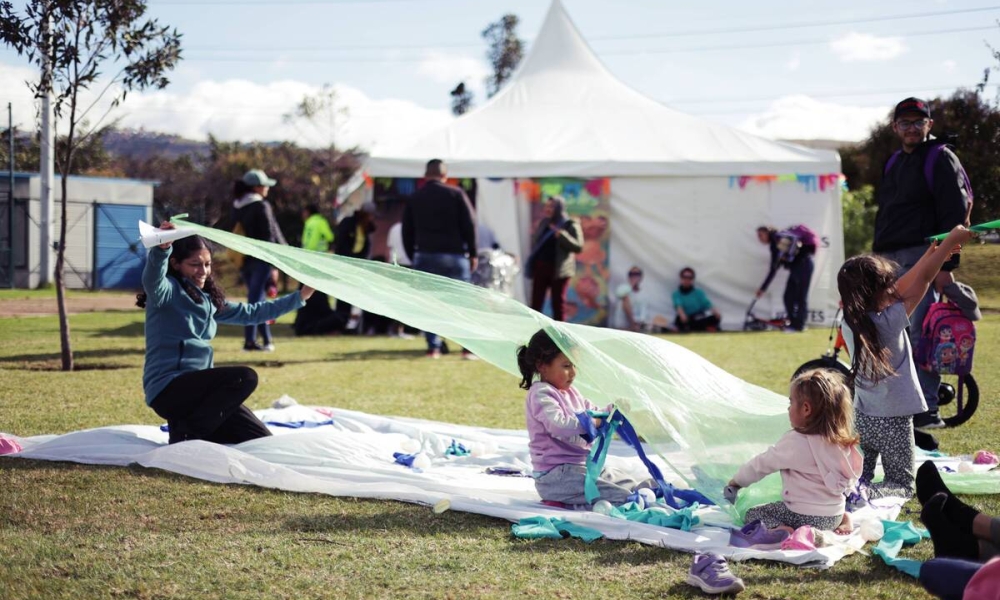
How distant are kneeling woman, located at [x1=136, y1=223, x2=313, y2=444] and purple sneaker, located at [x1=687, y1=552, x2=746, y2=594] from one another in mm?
2852

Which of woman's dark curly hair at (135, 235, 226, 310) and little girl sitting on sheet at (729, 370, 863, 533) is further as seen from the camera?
woman's dark curly hair at (135, 235, 226, 310)

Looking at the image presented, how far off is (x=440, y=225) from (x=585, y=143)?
4907 millimetres

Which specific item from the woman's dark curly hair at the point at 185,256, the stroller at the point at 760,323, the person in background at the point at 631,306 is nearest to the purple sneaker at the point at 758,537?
the woman's dark curly hair at the point at 185,256

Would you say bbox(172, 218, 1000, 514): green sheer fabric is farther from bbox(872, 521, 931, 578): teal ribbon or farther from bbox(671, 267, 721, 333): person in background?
bbox(671, 267, 721, 333): person in background

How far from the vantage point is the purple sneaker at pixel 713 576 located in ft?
10.6

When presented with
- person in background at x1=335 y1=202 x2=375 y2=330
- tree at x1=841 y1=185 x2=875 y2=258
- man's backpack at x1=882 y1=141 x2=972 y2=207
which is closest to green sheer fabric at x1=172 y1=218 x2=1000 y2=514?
man's backpack at x1=882 y1=141 x2=972 y2=207

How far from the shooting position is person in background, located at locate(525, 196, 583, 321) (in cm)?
1218

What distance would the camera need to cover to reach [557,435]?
460 cm

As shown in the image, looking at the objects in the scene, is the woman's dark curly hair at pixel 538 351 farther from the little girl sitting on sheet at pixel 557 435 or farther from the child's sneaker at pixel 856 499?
the child's sneaker at pixel 856 499

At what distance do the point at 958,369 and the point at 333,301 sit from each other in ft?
36.8

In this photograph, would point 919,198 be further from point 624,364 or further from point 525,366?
point 525,366

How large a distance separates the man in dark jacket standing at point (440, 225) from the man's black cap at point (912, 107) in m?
4.98

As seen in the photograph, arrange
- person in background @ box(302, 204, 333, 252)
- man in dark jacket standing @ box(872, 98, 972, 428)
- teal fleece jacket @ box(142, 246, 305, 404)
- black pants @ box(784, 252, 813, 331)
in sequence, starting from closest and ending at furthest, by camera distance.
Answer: teal fleece jacket @ box(142, 246, 305, 404) < man in dark jacket standing @ box(872, 98, 972, 428) < black pants @ box(784, 252, 813, 331) < person in background @ box(302, 204, 333, 252)

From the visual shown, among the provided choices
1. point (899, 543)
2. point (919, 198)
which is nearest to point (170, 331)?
point (899, 543)
